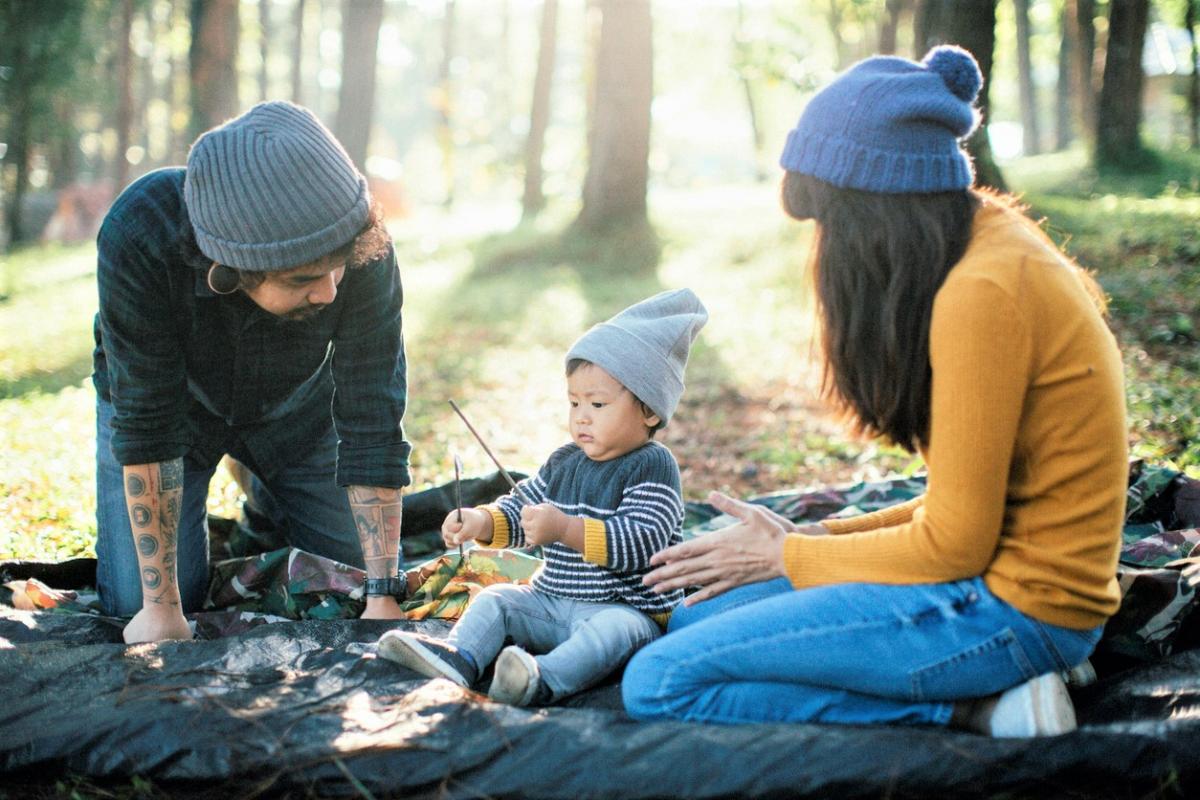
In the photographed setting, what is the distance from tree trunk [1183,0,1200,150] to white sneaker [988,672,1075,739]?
16.4m

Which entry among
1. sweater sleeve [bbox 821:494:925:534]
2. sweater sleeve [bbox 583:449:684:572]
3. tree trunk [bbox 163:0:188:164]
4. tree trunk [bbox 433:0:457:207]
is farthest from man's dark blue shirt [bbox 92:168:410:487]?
tree trunk [bbox 163:0:188:164]

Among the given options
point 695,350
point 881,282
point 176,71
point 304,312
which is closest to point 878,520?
point 881,282

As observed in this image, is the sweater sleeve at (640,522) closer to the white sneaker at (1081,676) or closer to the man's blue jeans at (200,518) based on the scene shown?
the white sneaker at (1081,676)

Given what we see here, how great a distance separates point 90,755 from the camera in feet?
7.98

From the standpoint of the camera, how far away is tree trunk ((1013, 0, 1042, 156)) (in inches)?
1099

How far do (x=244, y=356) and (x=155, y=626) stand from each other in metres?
0.90

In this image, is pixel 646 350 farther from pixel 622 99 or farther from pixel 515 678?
pixel 622 99

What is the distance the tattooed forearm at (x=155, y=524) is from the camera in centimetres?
312

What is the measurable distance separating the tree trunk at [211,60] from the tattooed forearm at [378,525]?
40.0 feet

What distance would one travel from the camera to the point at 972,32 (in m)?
8.73

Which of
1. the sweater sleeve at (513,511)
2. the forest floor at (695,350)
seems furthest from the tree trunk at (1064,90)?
the sweater sleeve at (513,511)

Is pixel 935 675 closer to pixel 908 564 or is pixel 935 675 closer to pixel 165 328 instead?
pixel 908 564

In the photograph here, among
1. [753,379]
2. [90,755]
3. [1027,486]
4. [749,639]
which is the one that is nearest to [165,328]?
[90,755]

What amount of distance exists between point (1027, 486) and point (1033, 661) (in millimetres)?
384
